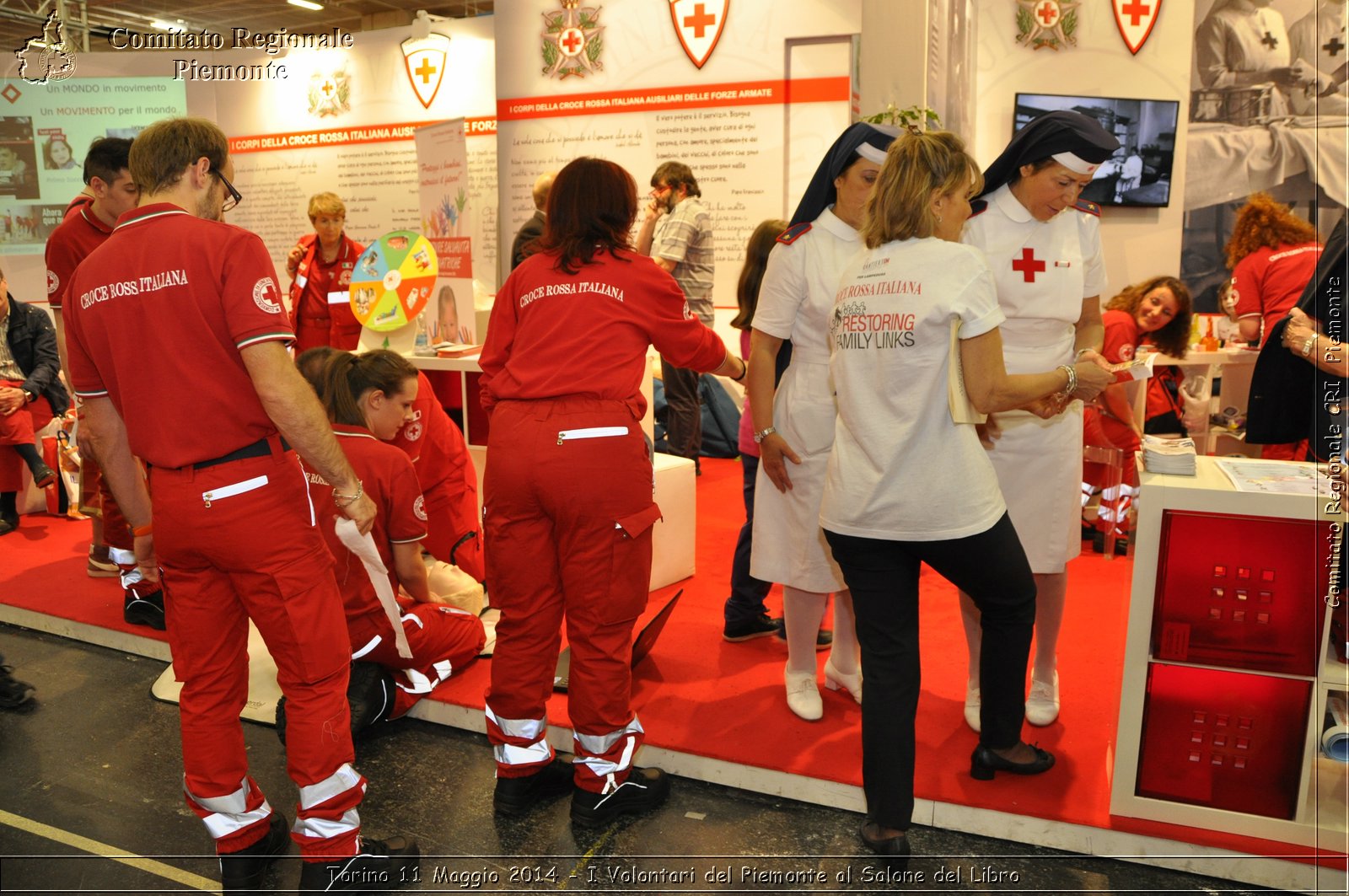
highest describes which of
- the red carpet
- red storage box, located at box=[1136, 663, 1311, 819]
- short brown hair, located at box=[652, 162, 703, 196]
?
short brown hair, located at box=[652, 162, 703, 196]

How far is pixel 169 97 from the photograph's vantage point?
8.05 m

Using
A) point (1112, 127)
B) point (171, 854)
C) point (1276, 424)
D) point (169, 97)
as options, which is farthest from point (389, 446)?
point (169, 97)

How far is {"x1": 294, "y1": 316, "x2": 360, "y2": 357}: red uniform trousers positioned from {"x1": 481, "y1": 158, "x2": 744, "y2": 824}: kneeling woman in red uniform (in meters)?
3.24

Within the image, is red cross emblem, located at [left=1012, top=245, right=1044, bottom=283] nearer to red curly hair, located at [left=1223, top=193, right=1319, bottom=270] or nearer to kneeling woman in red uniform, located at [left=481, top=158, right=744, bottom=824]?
kneeling woman in red uniform, located at [left=481, top=158, right=744, bottom=824]

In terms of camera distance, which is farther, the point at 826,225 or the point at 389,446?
the point at 389,446

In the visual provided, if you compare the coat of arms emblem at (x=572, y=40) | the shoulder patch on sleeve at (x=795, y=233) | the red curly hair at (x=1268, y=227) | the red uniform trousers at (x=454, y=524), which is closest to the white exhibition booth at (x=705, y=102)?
the coat of arms emblem at (x=572, y=40)

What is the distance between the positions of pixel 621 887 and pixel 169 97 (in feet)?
25.9

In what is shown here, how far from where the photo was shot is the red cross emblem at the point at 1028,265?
2.56m

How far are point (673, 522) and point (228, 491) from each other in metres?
2.12

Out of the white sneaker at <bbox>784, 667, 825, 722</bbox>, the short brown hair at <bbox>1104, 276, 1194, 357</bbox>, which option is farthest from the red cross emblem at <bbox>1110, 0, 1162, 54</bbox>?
the white sneaker at <bbox>784, 667, 825, 722</bbox>

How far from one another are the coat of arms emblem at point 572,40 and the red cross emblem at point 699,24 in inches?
22.8

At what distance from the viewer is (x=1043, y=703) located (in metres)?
2.84

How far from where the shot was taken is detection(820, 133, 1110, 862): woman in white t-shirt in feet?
6.79

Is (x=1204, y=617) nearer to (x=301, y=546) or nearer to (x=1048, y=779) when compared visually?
(x=1048, y=779)
